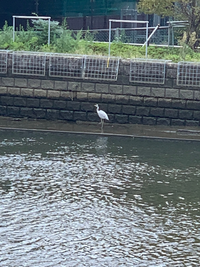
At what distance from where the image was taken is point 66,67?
18.0 meters

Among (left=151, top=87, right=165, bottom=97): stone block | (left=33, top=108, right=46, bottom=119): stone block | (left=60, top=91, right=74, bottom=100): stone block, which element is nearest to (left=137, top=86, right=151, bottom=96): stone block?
(left=151, top=87, right=165, bottom=97): stone block

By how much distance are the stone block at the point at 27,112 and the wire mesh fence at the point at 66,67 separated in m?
1.25

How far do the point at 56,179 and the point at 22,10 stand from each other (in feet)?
65.4

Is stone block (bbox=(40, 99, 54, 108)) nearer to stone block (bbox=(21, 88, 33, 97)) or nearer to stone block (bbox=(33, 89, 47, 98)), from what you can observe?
stone block (bbox=(33, 89, 47, 98))

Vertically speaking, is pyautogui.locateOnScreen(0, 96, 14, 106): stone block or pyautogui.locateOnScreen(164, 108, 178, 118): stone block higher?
pyautogui.locateOnScreen(0, 96, 14, 106): stone block

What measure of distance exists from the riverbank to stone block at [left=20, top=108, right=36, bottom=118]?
222 millimetres

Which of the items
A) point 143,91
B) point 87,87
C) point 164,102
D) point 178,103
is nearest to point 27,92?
point 87,87

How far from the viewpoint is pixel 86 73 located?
17.9 metres

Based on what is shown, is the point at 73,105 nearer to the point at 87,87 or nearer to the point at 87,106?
the point at 87,106

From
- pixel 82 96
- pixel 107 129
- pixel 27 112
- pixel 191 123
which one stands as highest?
pixel 82 96

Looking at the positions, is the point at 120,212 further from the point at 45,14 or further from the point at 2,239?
the point at 45,14

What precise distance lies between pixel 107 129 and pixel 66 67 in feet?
7.85

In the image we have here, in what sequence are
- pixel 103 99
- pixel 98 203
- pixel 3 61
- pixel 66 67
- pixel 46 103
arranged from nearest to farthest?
1. pixel 98 203
2. pixel 103 99
3. pixel 66 67
4. pixel 46 103
5. pixel 3 61

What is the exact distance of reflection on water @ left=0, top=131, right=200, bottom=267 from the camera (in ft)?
25.8
